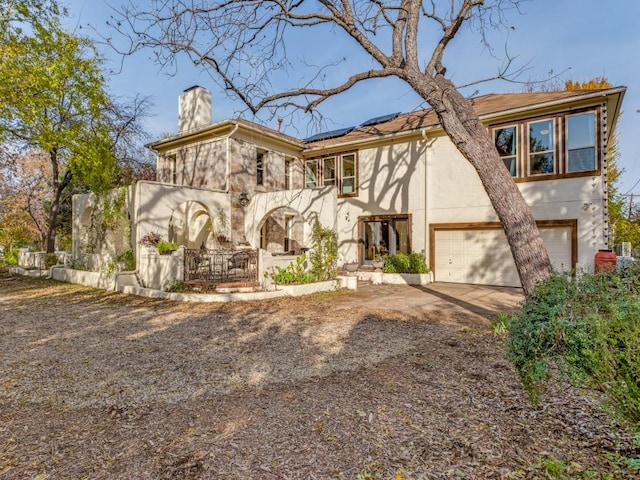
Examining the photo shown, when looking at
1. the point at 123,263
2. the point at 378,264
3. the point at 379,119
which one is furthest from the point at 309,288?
the point at 379,119

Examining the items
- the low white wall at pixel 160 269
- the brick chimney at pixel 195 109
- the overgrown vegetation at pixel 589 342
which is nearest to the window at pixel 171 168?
the brick chimney at pixel 195 109

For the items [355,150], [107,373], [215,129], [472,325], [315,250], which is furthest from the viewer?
[355,150]

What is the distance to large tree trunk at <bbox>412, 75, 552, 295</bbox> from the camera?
5293 millimetres

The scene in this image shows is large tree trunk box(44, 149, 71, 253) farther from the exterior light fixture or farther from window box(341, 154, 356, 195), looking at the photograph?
window box(341, 154, 356, 195)

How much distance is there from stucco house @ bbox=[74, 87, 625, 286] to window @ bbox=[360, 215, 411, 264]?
4 centimetres

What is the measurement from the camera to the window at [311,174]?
15.6 m

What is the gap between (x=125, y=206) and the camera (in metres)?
11.2

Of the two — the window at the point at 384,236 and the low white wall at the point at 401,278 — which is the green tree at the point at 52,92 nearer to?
the window at the point at 384,236

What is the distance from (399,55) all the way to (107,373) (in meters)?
7.04

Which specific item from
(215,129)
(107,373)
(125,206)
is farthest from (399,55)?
(125,206)

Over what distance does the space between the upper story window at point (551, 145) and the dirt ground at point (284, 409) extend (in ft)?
23.9

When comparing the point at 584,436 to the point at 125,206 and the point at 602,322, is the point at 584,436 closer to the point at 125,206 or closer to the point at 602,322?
the point at 602,322

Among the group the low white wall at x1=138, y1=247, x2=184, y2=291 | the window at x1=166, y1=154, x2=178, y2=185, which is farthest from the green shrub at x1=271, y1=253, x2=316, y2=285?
the window at x1=166, y1=154, x2=178, y2=185

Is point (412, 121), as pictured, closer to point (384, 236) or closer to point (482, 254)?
point (384, 236)
